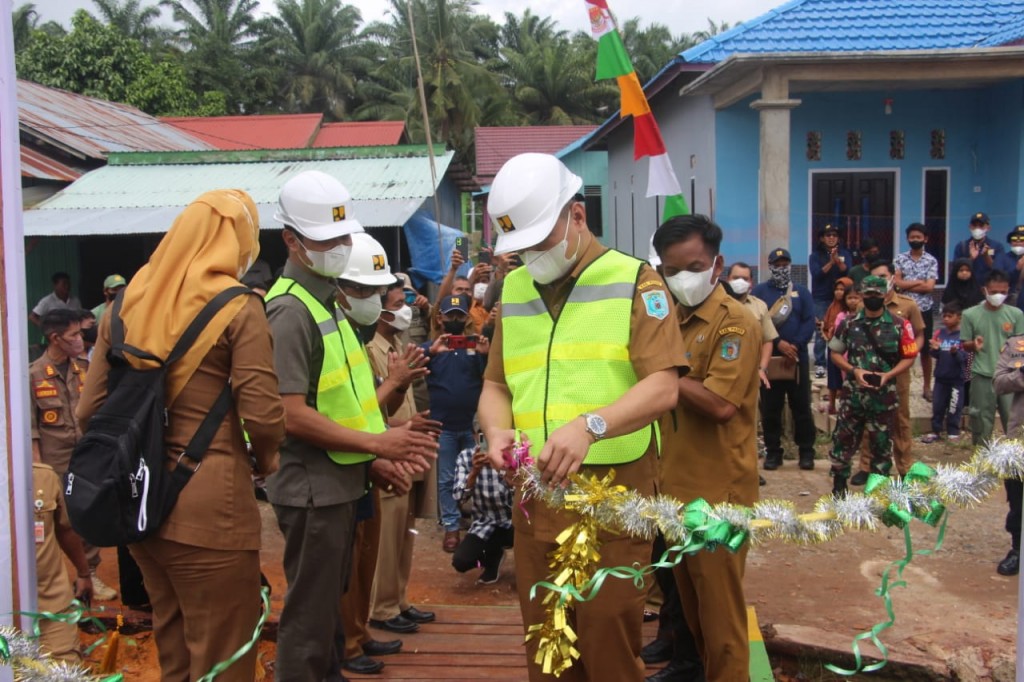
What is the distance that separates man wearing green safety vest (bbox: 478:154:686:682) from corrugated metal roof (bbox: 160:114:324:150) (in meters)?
23.8

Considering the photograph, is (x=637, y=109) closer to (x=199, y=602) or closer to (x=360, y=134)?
(x=199, y=602)

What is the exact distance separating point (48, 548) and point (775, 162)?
8.88 meters

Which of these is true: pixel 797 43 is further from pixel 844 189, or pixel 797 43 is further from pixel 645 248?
pixel 645 248

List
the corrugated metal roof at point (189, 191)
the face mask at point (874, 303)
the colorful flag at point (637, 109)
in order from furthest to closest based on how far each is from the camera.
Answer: the corrugated metal roof at point (189, 191) < the face mask at point (874, 303) < the colorful flag at point (637, 109)

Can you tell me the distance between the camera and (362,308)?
4.27 meters

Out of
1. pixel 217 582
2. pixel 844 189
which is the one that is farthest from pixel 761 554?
pixel 844 189

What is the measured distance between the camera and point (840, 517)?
2482 mm

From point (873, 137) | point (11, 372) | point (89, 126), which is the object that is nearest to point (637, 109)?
point (11, 372)

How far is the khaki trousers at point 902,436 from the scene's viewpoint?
7.70m

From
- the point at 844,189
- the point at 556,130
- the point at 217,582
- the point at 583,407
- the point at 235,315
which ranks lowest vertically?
the point at 217,582

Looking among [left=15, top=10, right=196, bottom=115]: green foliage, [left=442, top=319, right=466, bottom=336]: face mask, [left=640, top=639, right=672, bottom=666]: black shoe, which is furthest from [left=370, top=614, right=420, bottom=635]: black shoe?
[left=15, top=10, right=196, bottom=115]: green foliage

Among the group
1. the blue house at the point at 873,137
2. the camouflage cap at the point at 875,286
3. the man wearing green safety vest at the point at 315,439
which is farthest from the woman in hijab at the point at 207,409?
the blue house at the point at 873,137

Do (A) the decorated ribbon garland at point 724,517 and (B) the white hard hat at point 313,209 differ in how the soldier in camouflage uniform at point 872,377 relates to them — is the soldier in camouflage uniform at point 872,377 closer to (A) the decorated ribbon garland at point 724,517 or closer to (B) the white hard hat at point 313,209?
(A) the decorated ribbon garland at point 724,517

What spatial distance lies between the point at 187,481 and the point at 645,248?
51.9ft
